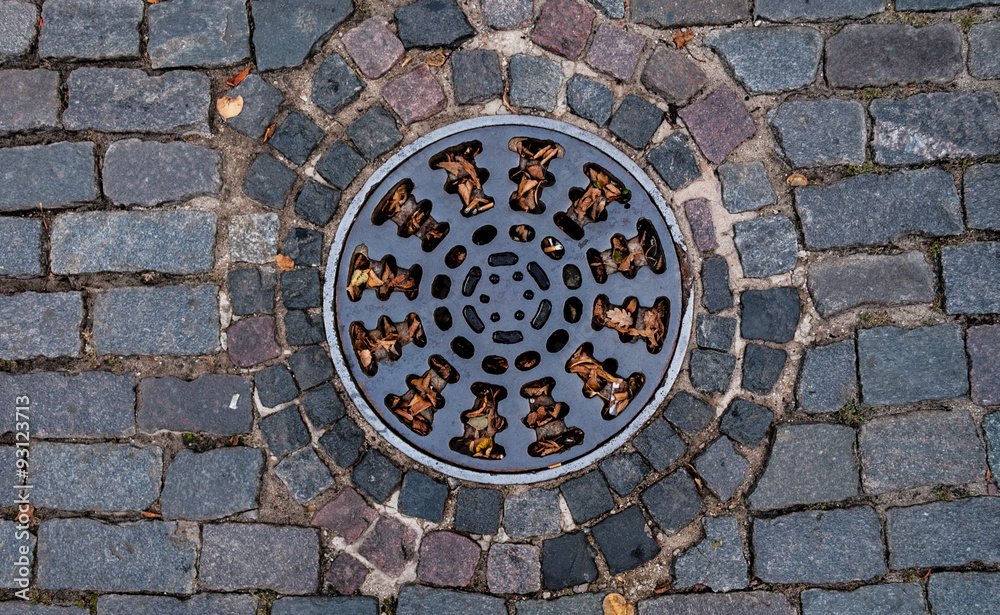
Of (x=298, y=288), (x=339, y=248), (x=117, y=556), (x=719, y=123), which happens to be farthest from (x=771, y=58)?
(x=117, y=556)

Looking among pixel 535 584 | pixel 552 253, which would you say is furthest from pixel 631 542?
pixel 552 253

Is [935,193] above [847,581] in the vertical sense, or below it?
above

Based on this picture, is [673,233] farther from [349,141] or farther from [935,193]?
[349,141]

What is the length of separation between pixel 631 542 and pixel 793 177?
1.65 metres

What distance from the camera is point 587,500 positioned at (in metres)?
2.60

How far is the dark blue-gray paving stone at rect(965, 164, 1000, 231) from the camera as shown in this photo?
2.58 metres

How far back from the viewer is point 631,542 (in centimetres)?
258

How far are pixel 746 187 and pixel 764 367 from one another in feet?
2.45

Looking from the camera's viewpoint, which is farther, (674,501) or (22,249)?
(22,249)

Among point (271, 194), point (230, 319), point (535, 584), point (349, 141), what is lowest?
point (535, 584)

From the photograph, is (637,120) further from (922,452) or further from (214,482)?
(214,482)

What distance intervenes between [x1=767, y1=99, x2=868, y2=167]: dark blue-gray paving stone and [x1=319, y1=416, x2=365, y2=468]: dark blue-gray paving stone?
7.02ft

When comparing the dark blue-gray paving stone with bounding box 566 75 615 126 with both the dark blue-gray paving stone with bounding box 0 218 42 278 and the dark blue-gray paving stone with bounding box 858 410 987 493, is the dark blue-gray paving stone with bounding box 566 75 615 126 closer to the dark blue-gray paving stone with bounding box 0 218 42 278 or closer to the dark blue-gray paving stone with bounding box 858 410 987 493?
the dark blue-gray paving stone with bounding box 858 410 987 493

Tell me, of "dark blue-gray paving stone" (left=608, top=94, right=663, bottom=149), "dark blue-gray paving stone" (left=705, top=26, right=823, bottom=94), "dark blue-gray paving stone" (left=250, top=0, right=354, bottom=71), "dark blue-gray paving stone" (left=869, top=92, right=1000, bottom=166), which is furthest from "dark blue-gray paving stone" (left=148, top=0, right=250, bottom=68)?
"dark blue-gray paving stone" (left=869, top=92, right=1000, bottom=166)
